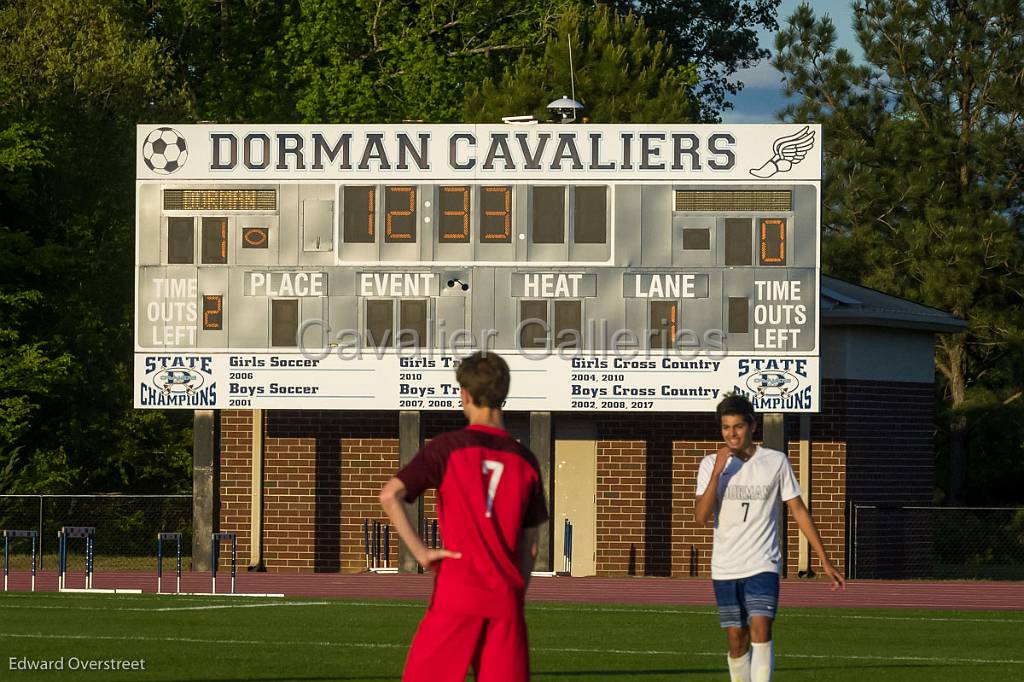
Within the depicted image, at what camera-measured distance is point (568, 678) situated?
13.0 m

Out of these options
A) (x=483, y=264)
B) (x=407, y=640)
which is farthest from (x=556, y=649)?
(x=483, y=264)

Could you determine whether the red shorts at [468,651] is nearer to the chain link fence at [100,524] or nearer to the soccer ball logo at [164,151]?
the soccer ball logo at [164,151]

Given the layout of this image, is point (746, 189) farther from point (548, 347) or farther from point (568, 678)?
point (568, 678)

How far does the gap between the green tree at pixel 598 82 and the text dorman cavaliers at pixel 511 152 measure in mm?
16863

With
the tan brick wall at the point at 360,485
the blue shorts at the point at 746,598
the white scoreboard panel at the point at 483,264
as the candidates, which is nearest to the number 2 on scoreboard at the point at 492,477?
the blue shorts at the point at 746,598

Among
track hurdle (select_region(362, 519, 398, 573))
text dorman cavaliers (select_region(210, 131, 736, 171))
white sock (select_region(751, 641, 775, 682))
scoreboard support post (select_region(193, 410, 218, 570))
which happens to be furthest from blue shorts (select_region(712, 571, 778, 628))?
track hurdle (select_region(362, 519, 398, 573))

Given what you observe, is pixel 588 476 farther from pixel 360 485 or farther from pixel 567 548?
pixel 360 485

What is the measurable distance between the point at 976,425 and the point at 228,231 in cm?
2164

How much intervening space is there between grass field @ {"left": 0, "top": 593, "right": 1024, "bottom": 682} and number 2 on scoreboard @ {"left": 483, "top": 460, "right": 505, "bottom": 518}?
619 centimetres

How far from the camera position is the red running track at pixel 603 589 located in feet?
74.7

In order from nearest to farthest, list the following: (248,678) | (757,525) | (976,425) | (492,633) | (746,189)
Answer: (492,633)
(757,525)
(248,678)
(746,189)
(976,425)

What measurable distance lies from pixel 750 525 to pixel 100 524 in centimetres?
2637

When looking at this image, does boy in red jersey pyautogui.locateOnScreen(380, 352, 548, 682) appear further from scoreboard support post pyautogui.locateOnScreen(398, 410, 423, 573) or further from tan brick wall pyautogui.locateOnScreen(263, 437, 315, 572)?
tan brick wall pyautogui.locateOnScreen(263, 437, 315, 572)

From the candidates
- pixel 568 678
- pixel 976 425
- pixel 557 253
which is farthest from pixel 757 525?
pixel 976 425
